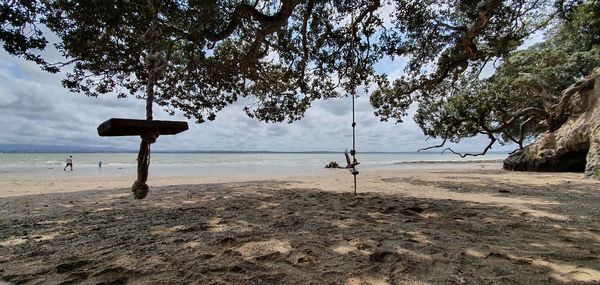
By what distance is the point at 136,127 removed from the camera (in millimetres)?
3619

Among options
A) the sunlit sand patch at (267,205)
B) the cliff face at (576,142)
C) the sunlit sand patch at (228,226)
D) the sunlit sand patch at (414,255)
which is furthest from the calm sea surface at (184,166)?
the sunlit sand patch at (414,255)

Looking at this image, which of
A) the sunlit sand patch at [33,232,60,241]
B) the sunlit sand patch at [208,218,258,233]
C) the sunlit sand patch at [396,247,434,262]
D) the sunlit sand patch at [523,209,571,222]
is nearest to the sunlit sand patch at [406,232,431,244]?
the sunlit sand patch at [396,247,434,262]

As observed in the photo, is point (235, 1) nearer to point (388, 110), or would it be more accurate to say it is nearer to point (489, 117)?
point (388, 110)

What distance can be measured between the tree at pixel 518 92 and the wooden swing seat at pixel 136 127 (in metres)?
9.47

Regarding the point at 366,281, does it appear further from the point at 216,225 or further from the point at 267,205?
the point at 267,205

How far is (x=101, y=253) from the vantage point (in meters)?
3.02

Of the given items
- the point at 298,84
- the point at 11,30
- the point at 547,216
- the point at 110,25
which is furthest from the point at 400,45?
the point at 11,30

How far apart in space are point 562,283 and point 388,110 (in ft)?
32.1

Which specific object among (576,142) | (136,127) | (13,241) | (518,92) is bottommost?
(13,241)

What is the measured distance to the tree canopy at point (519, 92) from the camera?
13.2m

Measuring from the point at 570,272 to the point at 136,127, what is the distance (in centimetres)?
425

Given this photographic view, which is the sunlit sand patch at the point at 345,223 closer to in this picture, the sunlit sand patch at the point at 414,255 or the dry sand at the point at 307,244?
the dry sand at the point at 307,244

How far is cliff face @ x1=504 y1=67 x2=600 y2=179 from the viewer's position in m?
9.49

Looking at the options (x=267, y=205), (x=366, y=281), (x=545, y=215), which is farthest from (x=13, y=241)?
(x=545, y=215)
